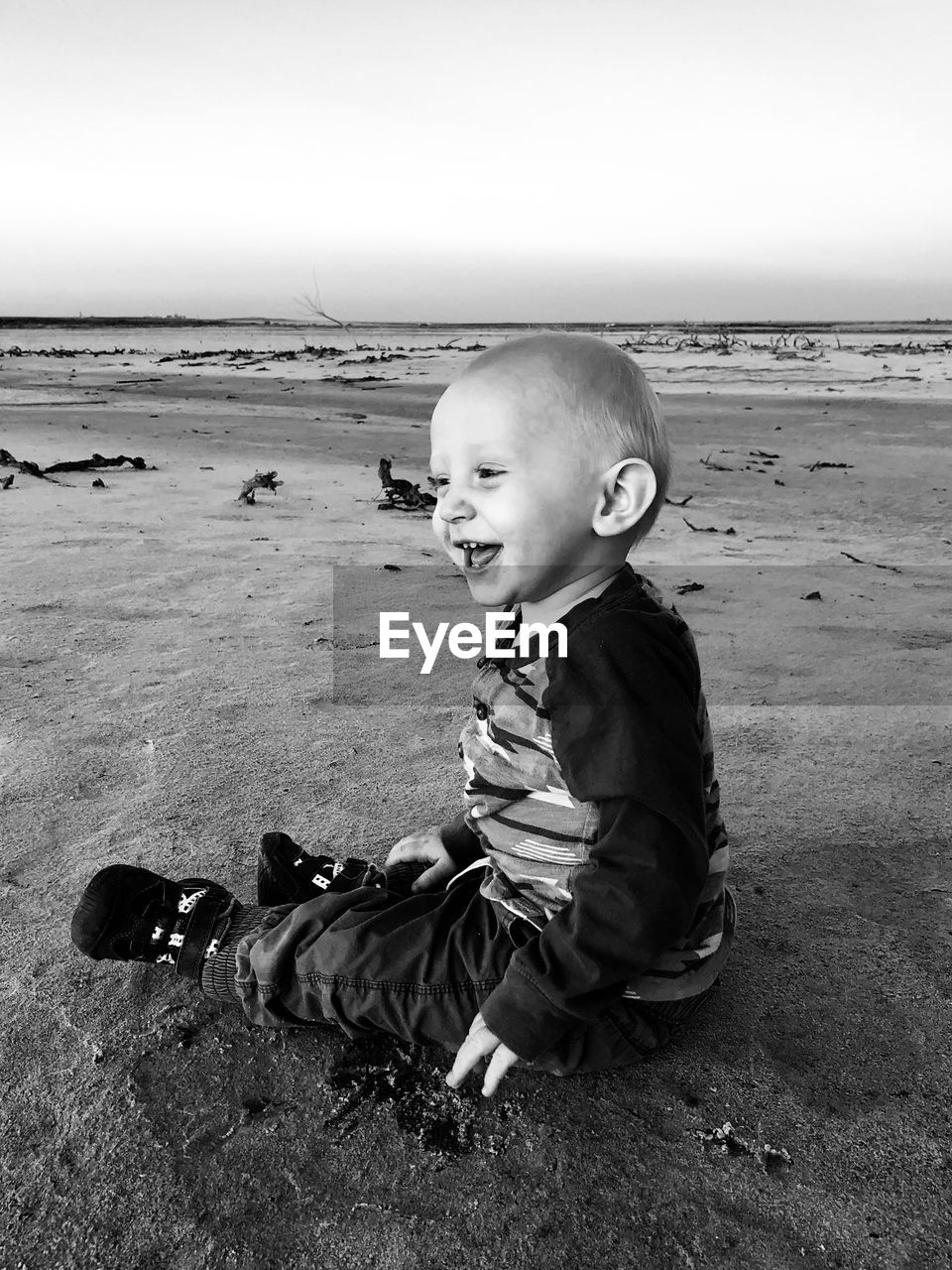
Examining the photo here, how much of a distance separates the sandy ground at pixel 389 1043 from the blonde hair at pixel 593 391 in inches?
33.6

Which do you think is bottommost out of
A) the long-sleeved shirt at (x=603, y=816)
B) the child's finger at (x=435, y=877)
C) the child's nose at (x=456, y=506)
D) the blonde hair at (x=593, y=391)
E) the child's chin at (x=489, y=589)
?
the child's finger at (x=435, y=877)

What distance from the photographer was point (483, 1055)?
131 centimetres

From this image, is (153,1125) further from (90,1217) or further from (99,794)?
(99,794)

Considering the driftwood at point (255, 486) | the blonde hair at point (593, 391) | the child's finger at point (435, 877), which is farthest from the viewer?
the driftwood at point (255, 486)

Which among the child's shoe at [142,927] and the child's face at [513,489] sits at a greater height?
the child's face at [513,489]

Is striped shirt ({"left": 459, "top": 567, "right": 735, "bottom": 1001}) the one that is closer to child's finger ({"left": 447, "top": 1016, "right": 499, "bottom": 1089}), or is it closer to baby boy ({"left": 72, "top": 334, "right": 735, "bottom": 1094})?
baby boy ({"left": 72, "top": 334, "right": 735, "bottom": 1094})

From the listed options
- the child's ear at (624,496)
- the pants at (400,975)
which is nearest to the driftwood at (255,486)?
the pants at (400,975)

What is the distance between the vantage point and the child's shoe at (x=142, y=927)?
1.57 metres

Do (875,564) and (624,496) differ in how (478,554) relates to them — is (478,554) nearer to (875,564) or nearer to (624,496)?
(624,496)

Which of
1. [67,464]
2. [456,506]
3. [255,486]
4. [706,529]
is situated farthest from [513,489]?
[67,464]

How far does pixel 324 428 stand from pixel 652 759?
7759 millimetres

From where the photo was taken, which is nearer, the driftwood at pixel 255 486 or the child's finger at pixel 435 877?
the child's finger at pixel 435 877
